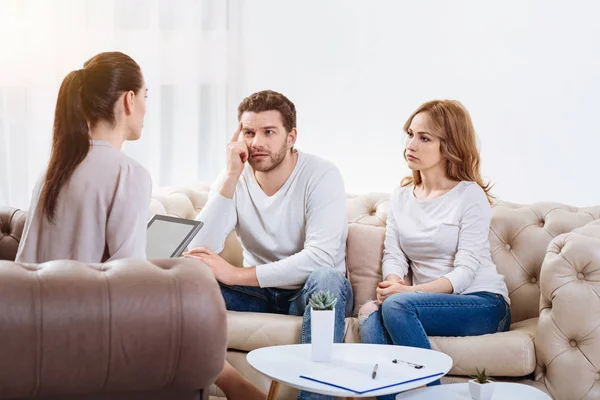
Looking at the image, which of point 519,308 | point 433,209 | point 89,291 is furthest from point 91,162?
point 519,308

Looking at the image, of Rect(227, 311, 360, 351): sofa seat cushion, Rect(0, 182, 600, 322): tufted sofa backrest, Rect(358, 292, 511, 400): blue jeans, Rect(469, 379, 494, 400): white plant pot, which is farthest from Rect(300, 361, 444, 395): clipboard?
Rect(0, 182, 600, 322): tufted sofa backrest

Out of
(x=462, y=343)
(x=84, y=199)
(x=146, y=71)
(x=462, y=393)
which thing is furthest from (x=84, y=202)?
(x=146, y=71)

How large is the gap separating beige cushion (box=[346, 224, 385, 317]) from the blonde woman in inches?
2.8

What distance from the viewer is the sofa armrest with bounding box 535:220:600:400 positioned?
8.41 ft

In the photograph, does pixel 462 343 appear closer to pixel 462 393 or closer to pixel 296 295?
pixel 462 393

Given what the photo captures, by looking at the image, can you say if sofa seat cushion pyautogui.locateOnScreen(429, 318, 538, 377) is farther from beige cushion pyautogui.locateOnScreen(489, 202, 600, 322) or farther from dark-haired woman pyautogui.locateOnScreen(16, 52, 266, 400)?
dark-haired woman pyautogui.locateOnScreen(16, 52, 266, 400)

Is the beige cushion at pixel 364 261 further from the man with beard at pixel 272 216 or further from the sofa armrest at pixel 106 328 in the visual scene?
the sofa armrest at pixel 106 328

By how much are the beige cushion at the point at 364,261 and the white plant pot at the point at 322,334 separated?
0.85 m

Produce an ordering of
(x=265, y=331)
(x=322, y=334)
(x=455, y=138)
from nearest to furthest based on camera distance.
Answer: (x=322, y=334) → (x=265, y=331) → (x=455, y=138)

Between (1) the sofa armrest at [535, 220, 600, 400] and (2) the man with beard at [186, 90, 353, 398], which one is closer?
(1) the sofa armrest at [535, 220, 600, 400]

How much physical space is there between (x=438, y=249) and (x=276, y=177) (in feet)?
2.14

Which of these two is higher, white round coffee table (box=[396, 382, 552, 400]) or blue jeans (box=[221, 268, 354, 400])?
blue jeans (box=[221, 268, 354, 400])

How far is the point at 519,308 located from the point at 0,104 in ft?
7.60

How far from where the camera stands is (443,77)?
12.4 feet
